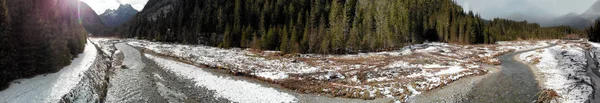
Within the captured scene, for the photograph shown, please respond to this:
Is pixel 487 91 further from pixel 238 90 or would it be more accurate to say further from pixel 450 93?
pixel 238 90

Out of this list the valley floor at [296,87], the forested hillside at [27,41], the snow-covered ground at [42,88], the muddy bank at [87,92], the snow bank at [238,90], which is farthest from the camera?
the snow bank at [238,90]

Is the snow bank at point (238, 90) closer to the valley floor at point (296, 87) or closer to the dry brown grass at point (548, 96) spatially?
the valley floor at point (296, 87)

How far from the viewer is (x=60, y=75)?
2452 centimetres

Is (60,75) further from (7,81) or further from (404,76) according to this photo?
(404,76)

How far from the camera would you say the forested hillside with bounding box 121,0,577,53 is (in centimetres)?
8231

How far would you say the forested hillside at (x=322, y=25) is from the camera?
270 feet

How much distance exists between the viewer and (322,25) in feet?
315

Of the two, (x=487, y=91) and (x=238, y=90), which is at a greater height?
(x=238, y=90)

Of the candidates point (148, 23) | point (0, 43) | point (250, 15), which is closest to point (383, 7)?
point (250, 15)

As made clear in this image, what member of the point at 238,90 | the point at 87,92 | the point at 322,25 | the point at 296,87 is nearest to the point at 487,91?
the point at 296,87

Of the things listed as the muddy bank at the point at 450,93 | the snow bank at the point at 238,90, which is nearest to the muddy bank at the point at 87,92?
the snow bank at the point at 238,90

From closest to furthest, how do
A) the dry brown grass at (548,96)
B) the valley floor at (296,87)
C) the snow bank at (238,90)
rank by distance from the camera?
the valley floor at (296,87), the dry brown grass at (548,96), the snow bank at (238,90)

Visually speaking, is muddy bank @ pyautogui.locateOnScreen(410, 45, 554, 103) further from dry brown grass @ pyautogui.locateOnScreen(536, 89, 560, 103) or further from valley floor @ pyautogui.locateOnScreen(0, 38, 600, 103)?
dry brown grass @ pyautogui.locateOnScreen(536, 89, 560, 103)

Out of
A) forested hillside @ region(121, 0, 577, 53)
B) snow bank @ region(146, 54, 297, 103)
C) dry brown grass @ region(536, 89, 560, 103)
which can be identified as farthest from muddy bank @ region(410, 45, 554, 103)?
forested hillside @ region(121, 0, 577, 53)
